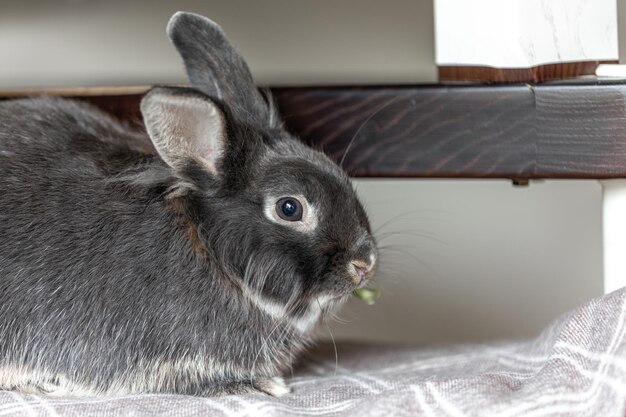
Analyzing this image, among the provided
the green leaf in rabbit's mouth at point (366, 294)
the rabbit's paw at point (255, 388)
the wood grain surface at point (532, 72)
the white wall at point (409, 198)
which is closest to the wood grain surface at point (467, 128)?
the wood grain surface at point (532, 72)

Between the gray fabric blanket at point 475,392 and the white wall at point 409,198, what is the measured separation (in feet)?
2.61

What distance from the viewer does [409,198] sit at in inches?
81.2

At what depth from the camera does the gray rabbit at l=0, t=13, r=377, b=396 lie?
0.99m

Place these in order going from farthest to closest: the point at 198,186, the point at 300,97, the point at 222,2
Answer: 1. the point at 222,2
2. the point at 300,97
3. the point at 198,186

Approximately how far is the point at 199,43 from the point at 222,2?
2.58ft

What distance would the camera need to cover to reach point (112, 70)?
192 cm

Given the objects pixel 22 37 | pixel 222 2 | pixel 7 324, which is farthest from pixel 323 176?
pixel 22 37

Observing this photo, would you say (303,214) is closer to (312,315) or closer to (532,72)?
(312,315)

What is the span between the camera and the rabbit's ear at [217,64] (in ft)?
3.63

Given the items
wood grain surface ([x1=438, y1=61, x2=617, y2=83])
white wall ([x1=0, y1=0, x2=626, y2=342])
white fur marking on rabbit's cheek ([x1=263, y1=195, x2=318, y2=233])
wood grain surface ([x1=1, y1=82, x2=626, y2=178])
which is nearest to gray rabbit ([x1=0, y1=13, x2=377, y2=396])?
white fur marking on rabbit's cheek ([x1=263, y1=195, x2=318, y2=233])

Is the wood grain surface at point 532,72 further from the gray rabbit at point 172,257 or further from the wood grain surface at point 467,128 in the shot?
the gray rabbit at point 172,257

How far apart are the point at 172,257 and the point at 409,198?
44.0 inches

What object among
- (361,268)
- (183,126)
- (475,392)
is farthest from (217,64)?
(475,392)

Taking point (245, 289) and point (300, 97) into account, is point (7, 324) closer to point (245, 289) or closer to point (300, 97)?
point (245, 289)
